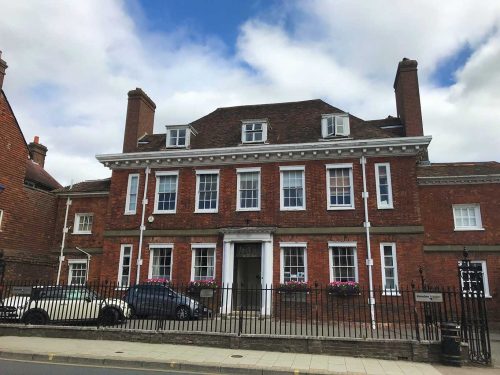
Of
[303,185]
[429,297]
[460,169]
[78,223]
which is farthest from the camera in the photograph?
[78,223]

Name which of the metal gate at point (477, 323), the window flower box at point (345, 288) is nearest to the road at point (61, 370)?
the metal gate at point (477, 323)

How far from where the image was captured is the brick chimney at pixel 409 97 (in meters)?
19.6

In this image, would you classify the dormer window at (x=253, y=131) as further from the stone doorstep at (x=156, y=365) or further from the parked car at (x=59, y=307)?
the stone doorstep at (x=156, y=365)

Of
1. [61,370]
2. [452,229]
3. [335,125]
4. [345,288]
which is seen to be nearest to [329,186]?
[335,125]

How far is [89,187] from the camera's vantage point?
79.4ft

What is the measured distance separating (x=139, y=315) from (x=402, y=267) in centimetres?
1094

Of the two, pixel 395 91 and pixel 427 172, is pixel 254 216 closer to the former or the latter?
pixel 427 172

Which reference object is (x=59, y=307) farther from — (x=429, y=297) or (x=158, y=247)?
(x=429, y=297)

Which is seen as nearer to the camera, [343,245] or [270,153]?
[343,245]

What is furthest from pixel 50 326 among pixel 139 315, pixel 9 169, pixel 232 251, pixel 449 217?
pixel 449 217

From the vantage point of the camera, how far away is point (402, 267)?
17.6m

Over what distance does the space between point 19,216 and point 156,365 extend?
626 inches

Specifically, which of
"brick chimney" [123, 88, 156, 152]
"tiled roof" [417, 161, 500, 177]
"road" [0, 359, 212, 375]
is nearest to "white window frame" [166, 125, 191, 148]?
Result: "brick chimney" [123, 88, 156, 152]

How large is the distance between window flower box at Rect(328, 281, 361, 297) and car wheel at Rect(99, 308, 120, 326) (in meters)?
8.55
